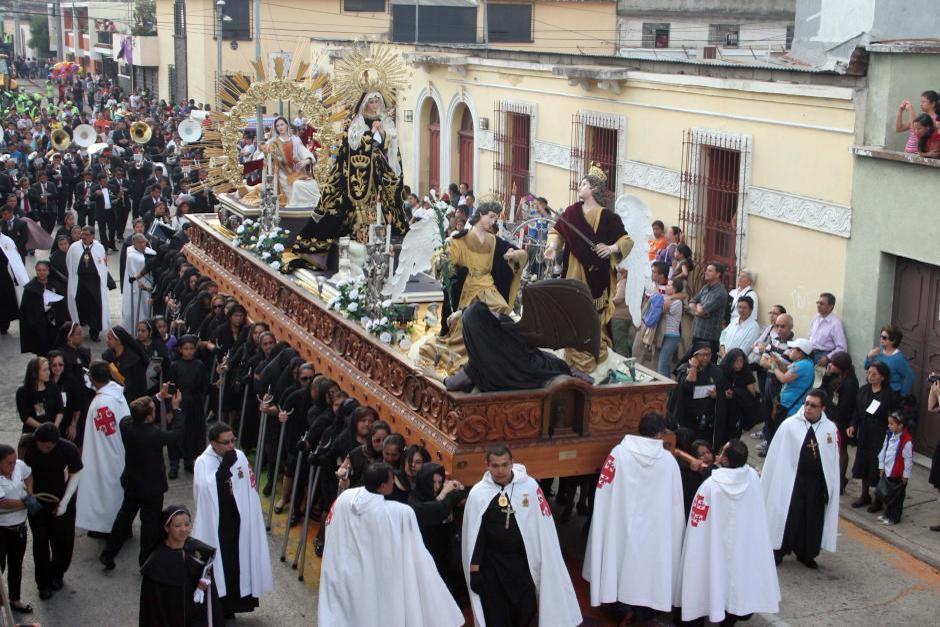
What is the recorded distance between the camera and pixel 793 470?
30.2 ft

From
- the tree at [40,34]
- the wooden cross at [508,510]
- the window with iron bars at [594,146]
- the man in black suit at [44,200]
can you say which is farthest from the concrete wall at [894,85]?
the tree at [40,34]

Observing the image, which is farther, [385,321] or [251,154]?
[251,154]

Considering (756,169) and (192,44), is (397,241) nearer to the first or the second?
(756,169)

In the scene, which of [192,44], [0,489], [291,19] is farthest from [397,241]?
[192,44]

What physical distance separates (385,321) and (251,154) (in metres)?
6.40

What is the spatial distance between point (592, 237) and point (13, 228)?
34.2 ft

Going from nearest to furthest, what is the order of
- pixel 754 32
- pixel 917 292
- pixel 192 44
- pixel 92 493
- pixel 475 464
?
pixel 475 464, pixel 92 493, pixel 917 292, pixel 754 32, pixel 192 44

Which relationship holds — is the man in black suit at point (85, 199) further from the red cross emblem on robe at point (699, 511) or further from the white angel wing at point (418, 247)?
the red cross emblem on robe at point (699, 511)

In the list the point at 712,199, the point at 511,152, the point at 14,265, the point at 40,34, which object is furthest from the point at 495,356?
the point at 40,34

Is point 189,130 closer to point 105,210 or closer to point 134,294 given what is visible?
point 105,210

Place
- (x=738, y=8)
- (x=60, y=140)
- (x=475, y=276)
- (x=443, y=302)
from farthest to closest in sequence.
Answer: (x=60, y=140)
(x=738, y=8)
(x=443, y=302)
(x=475, y=276)

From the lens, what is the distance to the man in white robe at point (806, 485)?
29.9ft

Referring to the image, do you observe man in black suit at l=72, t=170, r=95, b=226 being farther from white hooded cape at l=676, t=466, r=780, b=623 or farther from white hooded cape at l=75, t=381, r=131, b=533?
white hooded cape at l=676, t=466, r=780, b=623

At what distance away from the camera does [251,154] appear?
53.0ft
